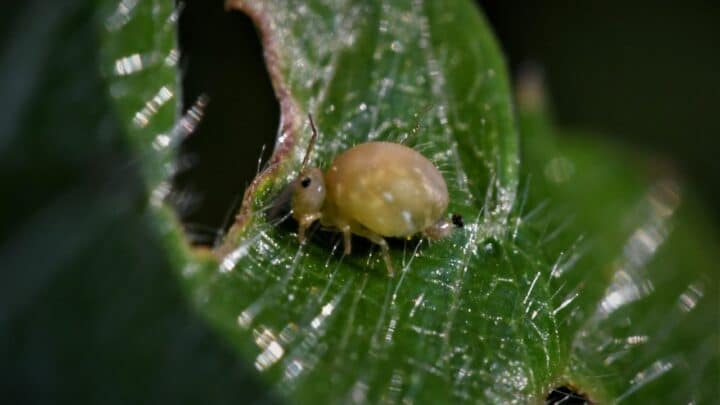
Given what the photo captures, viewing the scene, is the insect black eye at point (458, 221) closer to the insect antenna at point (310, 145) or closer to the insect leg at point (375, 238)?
the insect leg at point (375, 238)

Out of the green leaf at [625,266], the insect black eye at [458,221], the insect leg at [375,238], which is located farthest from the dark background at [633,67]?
the insect leg at [375,238]

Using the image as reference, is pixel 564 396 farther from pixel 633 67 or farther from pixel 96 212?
pixel 633 67

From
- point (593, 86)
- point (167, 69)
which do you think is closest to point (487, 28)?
point (167, 69)

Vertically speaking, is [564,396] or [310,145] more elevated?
[310,145]

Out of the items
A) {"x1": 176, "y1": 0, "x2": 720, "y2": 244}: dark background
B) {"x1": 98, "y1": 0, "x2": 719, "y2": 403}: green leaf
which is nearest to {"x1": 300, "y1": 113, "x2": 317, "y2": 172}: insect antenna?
{"x1": 98, "y1": 0, "x2": 719, "y2": 403}: green leaf

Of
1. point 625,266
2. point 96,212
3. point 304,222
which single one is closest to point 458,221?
point 304,222
